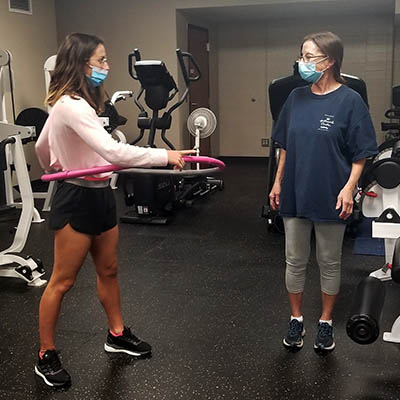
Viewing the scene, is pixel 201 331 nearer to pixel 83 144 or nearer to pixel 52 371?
pixel 52 371

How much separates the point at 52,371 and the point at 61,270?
1.54ft

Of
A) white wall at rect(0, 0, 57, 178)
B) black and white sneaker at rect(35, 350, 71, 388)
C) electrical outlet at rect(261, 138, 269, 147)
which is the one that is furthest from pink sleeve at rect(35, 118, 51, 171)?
electrical outlet at rect(261, 138, 269, 147)

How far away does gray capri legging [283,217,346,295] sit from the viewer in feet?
8.08

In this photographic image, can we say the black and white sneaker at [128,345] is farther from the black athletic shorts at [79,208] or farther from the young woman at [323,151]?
the young woman at [323,151]

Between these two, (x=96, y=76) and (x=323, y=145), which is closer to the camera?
(x=96, y=76)

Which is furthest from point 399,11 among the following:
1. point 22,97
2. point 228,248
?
point 22,97

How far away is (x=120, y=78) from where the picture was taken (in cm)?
795

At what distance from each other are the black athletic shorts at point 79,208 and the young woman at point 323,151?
0.84 m

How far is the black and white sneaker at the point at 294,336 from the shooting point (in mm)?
2674

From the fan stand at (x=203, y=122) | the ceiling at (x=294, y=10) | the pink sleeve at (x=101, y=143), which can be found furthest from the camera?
the ceiling at (x=294, y=10)

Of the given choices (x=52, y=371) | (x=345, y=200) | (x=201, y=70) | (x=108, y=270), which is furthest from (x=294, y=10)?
(x=52, y=371)

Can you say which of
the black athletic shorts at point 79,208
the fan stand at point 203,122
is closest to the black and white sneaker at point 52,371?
the black athletic shorts at point 79,208

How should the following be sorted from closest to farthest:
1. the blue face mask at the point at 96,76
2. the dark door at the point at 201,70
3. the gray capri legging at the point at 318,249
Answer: the blue face mask at the point at 96,76 < the gray capri legging at the point at 318,249 < the dark door at the point at 201,70

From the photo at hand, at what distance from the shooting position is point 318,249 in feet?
8.27
